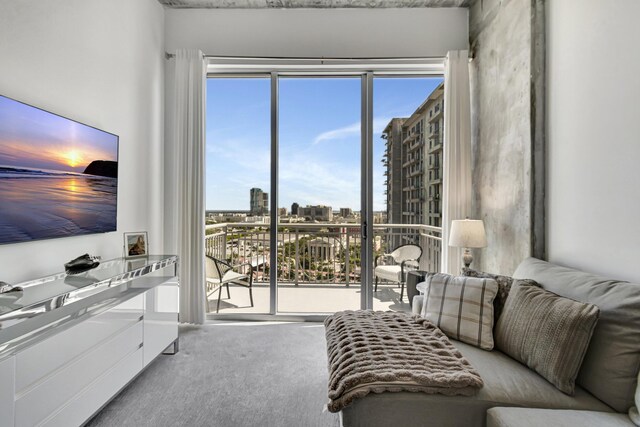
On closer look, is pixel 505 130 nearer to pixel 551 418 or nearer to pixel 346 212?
pixel 346 212

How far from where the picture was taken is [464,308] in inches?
67.4

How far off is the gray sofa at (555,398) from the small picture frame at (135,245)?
204 centimetres

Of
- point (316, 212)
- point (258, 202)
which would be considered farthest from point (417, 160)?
point (258, 202)

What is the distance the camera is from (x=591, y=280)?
1474 millimetres

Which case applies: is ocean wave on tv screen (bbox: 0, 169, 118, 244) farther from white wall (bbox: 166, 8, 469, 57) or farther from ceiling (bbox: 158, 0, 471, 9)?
ceiling (bbox: 158, 0, 471, 9)

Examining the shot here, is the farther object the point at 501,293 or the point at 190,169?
the point at 190,169

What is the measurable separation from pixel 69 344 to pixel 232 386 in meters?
0.98

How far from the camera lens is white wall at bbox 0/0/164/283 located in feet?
5.35

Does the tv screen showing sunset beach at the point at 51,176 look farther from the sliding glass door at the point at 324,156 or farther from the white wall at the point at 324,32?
the sliding glass door at the point at 324,156

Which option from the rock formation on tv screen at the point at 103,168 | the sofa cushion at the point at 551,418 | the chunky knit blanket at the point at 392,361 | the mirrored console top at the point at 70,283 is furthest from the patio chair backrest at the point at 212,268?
the sofa cushion at the point at 551,418

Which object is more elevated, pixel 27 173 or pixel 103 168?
pixel 103 168

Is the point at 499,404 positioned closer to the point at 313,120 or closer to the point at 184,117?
the point at 313,120

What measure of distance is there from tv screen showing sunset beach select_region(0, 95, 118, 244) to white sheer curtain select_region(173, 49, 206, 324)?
0.73 metres

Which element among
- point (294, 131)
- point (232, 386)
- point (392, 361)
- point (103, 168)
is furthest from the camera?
point (294, 131)
